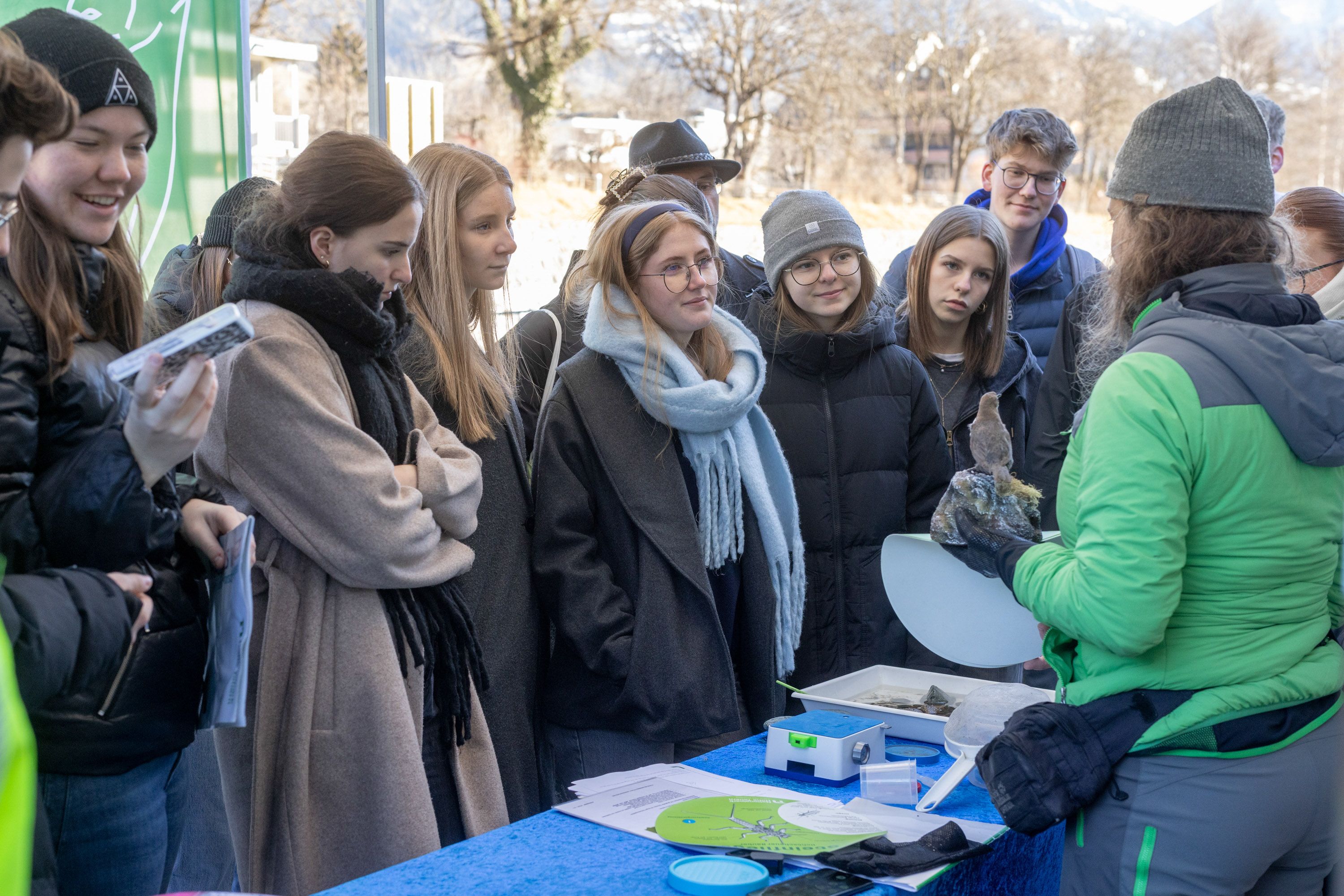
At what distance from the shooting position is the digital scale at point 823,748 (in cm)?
177

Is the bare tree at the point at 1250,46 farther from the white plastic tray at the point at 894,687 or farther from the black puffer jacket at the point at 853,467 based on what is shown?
the white plastic tray at the point at 894,687

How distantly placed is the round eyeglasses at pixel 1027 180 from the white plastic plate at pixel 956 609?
1698mm

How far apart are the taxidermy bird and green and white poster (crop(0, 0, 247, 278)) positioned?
2.29 metres

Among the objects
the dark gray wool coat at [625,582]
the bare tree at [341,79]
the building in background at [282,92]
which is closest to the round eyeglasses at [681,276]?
the dark gray wool coat at [625,582]

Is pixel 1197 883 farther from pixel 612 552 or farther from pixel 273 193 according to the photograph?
pixel 273 193

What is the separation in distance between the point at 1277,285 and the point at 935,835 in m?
0.85

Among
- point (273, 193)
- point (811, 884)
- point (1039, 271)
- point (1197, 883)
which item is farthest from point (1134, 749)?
Answer: point (1039, 271)

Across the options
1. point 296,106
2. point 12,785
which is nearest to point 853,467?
point 12,785

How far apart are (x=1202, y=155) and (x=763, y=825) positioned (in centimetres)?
107

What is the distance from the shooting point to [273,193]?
74.7 inches

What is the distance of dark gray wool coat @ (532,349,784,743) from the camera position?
2164 millimetres

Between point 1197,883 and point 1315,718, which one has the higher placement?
point 1315,718

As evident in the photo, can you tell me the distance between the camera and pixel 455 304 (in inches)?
89.8

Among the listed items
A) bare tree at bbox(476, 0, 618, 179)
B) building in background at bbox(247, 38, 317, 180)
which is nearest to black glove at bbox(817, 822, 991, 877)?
building in background at bbox(247, 38, 317, 180)
